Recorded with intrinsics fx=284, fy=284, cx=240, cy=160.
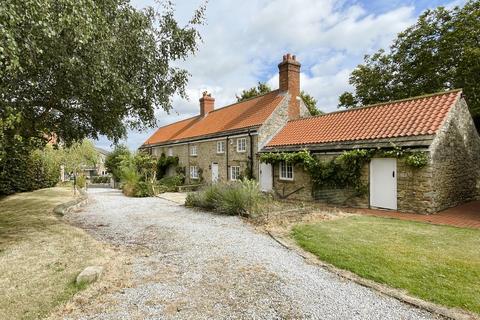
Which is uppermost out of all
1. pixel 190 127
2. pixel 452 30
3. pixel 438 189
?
pixel 452 30

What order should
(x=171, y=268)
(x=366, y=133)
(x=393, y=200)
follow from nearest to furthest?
(x=171, y=268), (x=393, y=200), (x=366, y=133)

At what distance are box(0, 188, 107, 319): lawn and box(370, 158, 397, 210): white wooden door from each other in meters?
10.5

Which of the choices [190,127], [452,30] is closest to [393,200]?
[452,30]

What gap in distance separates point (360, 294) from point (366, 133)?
10111mm

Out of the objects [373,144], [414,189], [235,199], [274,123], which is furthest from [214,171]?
[414,189]

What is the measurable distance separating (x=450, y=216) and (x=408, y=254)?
5700mm

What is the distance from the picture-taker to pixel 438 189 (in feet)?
36.4

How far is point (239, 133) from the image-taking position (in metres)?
20.1

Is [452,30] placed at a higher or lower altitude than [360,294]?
higher

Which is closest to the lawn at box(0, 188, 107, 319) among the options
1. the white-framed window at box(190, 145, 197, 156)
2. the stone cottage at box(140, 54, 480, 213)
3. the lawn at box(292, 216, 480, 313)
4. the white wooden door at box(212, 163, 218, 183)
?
the lawn at box(292, 216, 480, 313)

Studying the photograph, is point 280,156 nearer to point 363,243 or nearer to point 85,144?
point 363,243

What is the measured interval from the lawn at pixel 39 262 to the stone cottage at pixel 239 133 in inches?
475

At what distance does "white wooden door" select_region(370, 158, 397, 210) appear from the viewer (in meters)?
11.6

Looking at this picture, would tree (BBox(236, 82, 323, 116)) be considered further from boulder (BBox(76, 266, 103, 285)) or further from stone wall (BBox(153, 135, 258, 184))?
boulder (BBox(76, 266, 103, 285))
